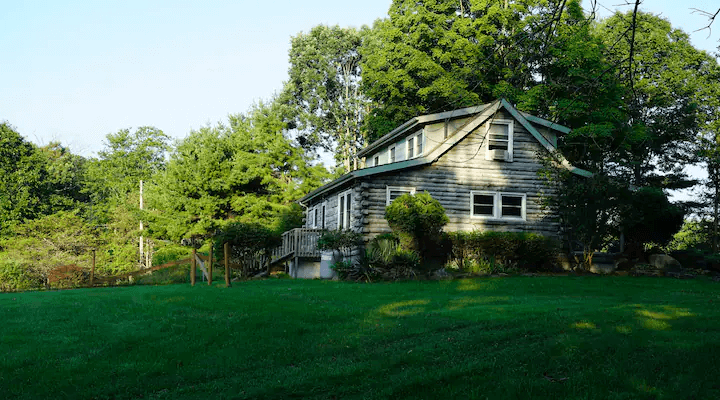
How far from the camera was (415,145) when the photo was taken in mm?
28719

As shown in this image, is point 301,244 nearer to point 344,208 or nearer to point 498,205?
point 344,208

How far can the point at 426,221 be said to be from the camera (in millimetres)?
21344

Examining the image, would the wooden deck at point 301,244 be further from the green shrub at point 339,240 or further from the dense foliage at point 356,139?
the green shrub at point 339,240

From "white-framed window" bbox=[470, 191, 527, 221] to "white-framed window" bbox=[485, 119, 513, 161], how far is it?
1601mm

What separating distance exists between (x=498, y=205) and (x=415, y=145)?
5.35 meters

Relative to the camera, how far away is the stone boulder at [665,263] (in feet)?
77.3

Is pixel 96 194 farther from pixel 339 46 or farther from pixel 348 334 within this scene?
pixel 348 334

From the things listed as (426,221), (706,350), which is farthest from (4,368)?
(426,221)

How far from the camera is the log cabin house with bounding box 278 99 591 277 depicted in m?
24.4

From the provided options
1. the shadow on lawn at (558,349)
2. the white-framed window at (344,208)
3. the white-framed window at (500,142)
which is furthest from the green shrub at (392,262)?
the white-framed window at (500,142)

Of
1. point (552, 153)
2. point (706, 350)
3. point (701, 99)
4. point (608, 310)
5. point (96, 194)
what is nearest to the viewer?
point (706, 350)

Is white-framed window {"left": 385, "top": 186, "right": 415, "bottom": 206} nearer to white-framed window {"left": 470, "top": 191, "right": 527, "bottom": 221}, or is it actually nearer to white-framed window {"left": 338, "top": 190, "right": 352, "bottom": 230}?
white-framed window {"left": 338, "top": 190, "right": 352, "bottom": 230}

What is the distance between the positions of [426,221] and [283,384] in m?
13.6

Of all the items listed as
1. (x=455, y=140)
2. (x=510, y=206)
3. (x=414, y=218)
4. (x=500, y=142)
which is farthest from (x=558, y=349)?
(x=500, y=142)
